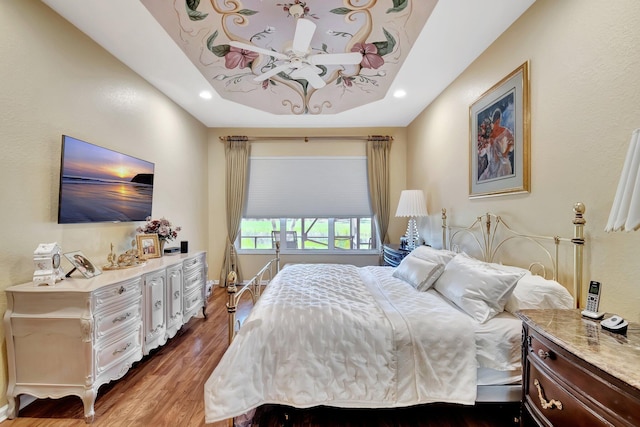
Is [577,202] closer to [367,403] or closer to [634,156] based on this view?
[634,156]

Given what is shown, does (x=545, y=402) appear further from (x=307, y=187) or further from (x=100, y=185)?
(x=307, y=187)

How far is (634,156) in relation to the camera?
0.95m

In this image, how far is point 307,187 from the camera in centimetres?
480

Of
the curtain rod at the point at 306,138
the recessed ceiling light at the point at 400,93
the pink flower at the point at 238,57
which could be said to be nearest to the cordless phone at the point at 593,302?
the recessed ceiling light at the point at 400,93

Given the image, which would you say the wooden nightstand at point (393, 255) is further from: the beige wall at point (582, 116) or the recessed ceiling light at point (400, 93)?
the recessed ceiling light at point (400, 93)

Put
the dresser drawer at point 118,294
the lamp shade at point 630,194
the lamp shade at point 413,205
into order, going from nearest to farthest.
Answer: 1. the lamp shade at point 630,194
2. the dresser drawer at point 118,294
3. the lamp shade at point 413,205

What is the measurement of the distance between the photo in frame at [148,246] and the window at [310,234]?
1.99 metres

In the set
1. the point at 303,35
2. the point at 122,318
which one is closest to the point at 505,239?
the point at 303,35

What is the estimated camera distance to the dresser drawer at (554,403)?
96 cm

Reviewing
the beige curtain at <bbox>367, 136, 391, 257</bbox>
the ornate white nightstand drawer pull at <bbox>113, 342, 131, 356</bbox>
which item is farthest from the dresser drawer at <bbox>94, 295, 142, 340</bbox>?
the beige curtain at <bbox>367, 136, 391, 257</bbox>

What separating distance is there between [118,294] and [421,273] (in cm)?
243

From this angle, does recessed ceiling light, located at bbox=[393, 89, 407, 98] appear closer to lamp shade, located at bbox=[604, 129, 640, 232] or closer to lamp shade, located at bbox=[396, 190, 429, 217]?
lamp shade, located at bbox=[396, 190, 429, 217]

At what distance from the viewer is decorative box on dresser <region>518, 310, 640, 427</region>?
85cm

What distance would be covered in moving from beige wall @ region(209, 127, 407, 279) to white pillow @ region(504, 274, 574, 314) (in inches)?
123
